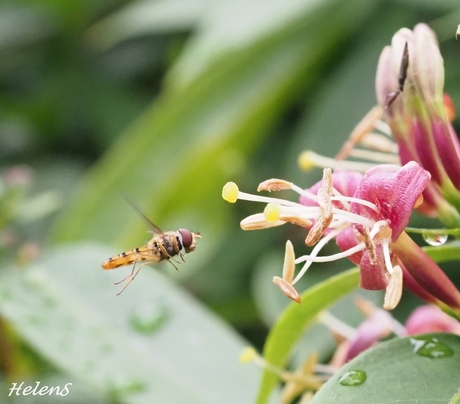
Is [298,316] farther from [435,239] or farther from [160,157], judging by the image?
[160,157]

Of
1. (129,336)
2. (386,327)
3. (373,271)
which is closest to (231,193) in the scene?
(373,271)

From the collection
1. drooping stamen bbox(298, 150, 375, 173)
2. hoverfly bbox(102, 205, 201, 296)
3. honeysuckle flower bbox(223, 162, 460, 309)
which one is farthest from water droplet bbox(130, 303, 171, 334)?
honeysuckle flower bbox(223, 162, 460, 309)

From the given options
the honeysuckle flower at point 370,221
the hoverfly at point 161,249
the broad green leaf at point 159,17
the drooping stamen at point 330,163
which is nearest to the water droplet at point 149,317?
the hoverfly at point 161,249

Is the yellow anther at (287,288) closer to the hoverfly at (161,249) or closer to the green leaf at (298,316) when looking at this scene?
the green leaf at (298,316)

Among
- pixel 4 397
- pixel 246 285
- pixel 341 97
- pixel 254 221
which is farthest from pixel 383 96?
pixel 246 285

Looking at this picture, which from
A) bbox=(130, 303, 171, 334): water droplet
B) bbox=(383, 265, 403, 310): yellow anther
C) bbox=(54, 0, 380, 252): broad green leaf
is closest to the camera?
bbox=(383, 265, 403, 310): yellow anther

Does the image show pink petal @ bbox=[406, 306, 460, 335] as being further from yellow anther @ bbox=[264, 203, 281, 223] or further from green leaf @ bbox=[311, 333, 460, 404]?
yellow anther @ bbox=[264, 203, 281, 223]
